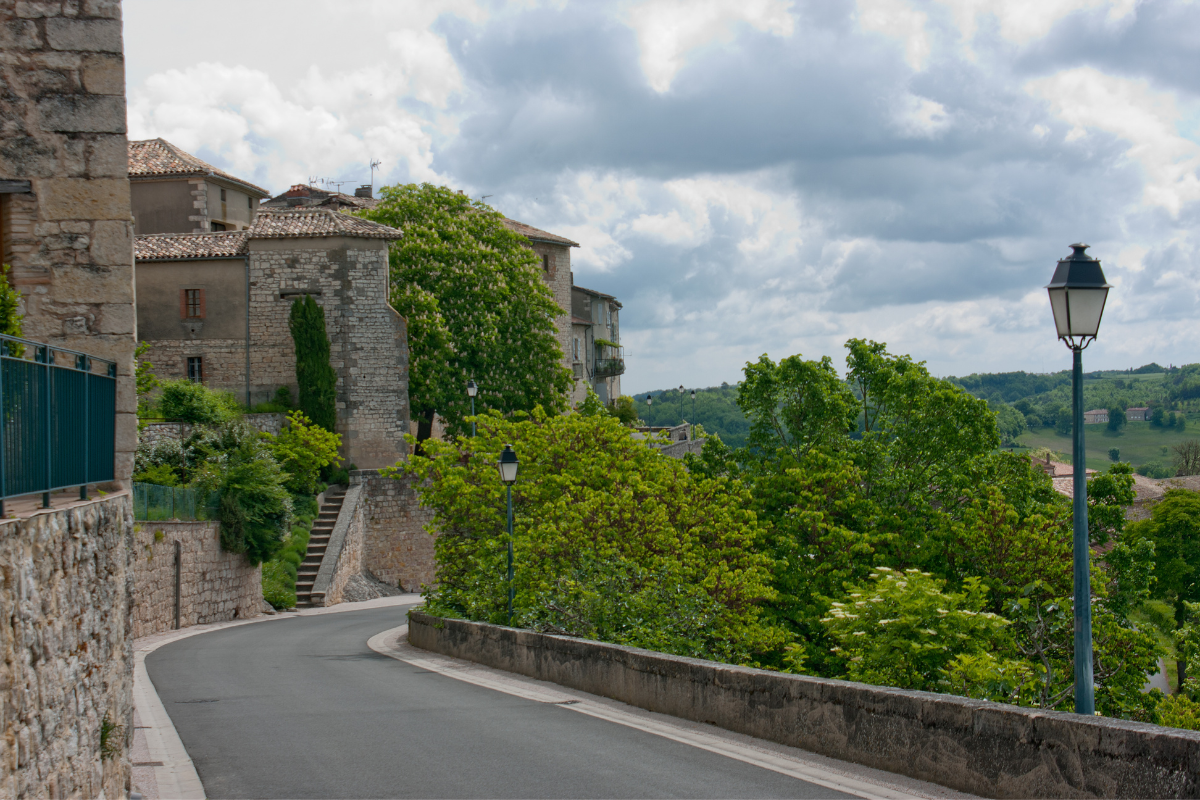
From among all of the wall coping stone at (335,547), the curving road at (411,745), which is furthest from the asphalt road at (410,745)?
the wall coping stone at (335,547)

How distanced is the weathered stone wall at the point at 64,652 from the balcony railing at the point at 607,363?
68787mm

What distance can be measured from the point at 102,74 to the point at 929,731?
8.65 m

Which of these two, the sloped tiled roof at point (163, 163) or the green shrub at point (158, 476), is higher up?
the sloped tiled roof at point (163, 163)

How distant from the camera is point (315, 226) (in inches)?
1703

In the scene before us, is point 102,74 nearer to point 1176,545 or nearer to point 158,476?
point 158,476

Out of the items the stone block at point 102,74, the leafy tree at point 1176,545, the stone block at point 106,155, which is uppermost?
the stone block at point 102,74

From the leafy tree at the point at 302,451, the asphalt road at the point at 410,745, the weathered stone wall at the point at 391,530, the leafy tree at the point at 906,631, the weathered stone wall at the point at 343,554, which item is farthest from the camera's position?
the weathered stone wall at the point at 391,530

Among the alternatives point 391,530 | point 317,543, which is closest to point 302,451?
point 317,543

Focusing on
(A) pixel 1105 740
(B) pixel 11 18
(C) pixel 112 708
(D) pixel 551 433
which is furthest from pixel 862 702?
(D) pixel 551 433

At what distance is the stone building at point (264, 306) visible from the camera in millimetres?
42219

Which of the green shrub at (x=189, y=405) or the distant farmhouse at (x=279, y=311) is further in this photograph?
the distant farmhouse at (x=279, y=311)

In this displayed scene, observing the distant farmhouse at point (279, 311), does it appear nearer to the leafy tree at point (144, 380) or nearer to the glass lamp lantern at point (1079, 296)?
the leafy tree at point (144, 380)

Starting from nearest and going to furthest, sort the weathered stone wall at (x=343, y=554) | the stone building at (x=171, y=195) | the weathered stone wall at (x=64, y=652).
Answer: the weathered stone wall at (x=64, y=652) → the weathered stone wall at (x=343, y=554) → the stone building at (x=171, y=195)

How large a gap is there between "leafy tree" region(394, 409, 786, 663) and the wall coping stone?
11.6m
